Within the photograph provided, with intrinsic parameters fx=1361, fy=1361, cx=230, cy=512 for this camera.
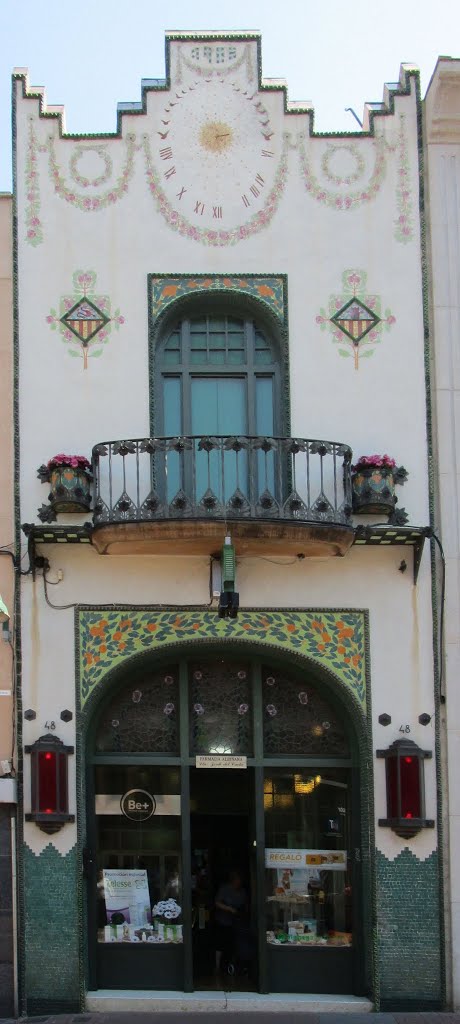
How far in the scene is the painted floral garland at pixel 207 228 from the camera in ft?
55.2

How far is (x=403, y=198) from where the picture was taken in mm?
16969

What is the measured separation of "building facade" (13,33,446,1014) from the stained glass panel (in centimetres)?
4

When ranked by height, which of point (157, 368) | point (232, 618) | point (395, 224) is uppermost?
point (395, 224)

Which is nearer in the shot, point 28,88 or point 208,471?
point 208,471

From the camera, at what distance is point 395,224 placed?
1692cm

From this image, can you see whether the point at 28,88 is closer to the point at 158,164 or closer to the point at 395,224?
the point at 158,164

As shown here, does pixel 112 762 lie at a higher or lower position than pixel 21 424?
lower

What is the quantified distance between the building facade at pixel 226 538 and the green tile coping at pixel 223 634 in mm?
33

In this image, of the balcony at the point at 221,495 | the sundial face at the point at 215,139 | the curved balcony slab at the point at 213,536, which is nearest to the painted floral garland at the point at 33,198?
the sundial face at the point at 215,139

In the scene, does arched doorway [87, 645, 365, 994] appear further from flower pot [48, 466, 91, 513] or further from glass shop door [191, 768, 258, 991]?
flower pot [48, 466, 91, 513]

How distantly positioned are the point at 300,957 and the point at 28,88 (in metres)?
11.0

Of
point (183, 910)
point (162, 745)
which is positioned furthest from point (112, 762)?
point (183, 910)

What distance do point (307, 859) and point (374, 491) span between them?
4.43 m

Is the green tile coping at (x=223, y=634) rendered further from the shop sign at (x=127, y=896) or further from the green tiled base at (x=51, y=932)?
the shop sign at (x=127, y=896)
